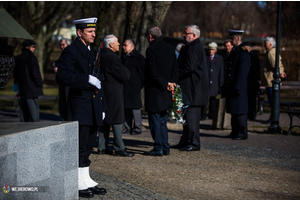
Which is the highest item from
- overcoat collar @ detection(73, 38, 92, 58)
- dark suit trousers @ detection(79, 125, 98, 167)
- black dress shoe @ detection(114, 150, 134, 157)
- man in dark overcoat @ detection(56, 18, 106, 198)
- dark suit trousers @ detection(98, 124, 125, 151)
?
overcoat collar @ detection(73, 38, 92, 58)

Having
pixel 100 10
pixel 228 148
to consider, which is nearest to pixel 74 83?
pixel 228 148

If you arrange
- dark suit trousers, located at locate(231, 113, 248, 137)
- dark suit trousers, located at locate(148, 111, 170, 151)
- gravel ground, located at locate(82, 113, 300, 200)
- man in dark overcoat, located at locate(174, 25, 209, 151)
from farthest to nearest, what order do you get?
dark suit trousers, located at locate(231, 113, 248, 137) → man in dark overcoat, located at locate(174, 25, 209, 151) → dark suit trousers, located at locate(148, 111, 170, 151) → gravel ground, located at locate(82, 113, 300, 200)

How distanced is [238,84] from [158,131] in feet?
7.75

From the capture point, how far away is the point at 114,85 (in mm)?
8164

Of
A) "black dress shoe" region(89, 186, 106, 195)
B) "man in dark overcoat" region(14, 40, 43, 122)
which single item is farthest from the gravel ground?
"man in dark overcoat" region(14, 40, 43, 122)

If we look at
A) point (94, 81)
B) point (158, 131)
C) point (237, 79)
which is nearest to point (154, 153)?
point (158, 131)

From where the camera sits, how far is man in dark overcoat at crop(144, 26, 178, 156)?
8.09 m

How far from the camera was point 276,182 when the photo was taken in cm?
660

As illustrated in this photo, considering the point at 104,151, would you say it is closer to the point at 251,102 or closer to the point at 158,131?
the point at 158,131

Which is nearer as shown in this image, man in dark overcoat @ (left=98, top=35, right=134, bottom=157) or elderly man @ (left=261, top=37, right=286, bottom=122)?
man in dark overcoat @ (left=98, top=35, right=134, bottom=157)

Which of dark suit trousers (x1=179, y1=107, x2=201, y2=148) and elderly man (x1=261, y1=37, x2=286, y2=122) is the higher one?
elderly man (x1=261, y1=37, x2=286, y2=122)

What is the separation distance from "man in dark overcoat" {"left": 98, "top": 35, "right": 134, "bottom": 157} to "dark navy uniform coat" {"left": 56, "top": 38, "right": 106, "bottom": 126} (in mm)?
2291

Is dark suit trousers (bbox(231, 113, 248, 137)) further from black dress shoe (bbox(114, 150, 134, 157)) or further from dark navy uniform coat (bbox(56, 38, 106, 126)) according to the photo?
dark navy uniform coat (bbox(56, 38, 106, 126))

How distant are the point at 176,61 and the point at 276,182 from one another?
2.65 metres
